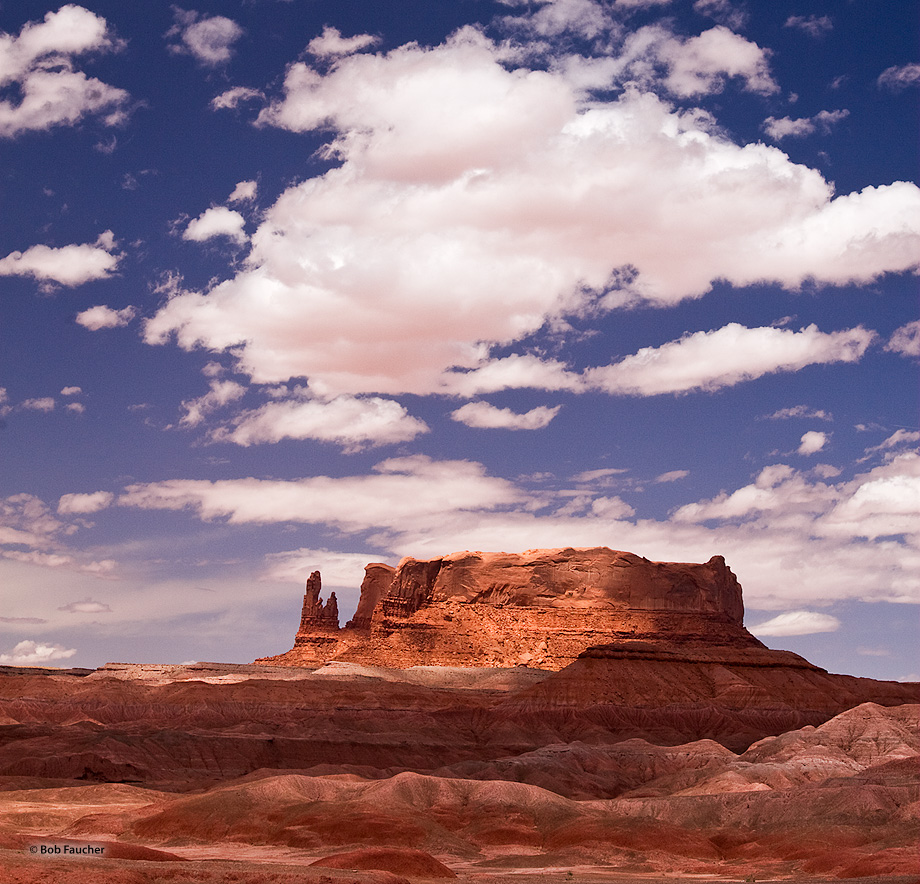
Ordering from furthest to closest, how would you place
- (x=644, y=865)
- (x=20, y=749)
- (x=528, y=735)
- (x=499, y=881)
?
1. (x=528, y=735)
2. (x=20, y=749)
3. (x=644, y=865)
4. (x=499, y=881)

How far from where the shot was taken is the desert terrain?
74562mm

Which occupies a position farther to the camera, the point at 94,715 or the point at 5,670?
the point at 5,670

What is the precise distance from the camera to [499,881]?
65.5 m

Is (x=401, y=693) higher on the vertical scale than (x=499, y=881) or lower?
higher

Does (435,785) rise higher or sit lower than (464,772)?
lower

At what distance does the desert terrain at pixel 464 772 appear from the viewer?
245ft

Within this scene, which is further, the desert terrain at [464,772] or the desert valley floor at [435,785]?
the desert terrain at [464,772]

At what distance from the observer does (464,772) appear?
111562 mm

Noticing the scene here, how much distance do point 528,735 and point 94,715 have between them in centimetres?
5087

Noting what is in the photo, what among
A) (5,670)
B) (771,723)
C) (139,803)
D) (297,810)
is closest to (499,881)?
(297,810)

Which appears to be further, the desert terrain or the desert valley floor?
the desert terrain

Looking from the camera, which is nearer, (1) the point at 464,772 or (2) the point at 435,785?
(2) the point at 435,785

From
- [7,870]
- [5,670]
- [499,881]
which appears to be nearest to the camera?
[7,870]

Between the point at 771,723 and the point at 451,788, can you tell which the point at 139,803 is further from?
the point at 771,723
